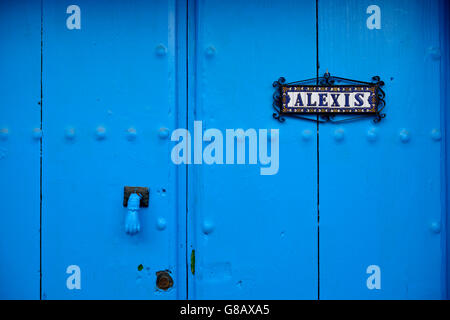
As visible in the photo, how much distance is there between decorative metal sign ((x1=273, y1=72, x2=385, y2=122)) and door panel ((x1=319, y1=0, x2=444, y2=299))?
0.03 m

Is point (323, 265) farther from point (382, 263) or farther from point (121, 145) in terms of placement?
point (121, 145)

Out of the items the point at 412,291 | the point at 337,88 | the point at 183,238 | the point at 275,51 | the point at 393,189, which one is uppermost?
the point at 275,51

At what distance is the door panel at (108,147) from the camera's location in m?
0.88

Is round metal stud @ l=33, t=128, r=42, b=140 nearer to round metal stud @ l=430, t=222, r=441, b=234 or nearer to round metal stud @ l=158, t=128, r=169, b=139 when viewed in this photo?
round metal stud @ l=158, t=128, r=169, b=139

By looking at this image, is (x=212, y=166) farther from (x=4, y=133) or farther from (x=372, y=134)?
(x=4, y=133)

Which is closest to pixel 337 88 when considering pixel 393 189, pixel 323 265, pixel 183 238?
pixel 393 189

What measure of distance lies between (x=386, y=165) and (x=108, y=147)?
829 mm

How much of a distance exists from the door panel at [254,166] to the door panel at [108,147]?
96 mm

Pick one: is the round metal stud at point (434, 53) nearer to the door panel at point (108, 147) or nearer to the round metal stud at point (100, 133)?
the door panel at point (108, 147)

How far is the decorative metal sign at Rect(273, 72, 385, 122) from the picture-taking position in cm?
87

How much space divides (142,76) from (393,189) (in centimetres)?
82

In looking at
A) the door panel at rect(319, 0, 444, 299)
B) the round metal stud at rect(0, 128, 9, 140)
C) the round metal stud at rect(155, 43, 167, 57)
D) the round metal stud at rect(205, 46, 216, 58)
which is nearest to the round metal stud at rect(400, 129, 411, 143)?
the door panel at rect(319, 0, 444, 299)

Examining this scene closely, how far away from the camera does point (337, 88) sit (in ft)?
2.87

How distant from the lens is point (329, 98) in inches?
34.5
